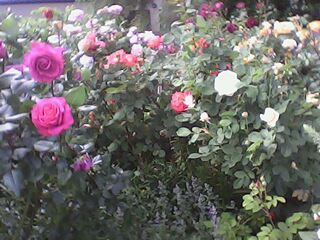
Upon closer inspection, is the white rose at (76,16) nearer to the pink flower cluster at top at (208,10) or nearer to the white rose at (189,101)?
the pink flower cluster at top at (208,10)

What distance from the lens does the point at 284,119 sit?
2.13 metres

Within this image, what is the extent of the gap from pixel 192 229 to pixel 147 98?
58 cm

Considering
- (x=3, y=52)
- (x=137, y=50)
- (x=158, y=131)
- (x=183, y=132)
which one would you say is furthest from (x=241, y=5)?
(x=3, y=52)

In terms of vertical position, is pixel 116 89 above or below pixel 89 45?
below

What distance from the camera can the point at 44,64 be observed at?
164 cm

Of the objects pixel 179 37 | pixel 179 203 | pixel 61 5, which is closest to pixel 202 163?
pixel 179 203

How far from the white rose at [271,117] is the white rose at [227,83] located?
0.51ft

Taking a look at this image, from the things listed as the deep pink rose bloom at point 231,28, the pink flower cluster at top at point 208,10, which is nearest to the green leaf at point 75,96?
the deep pink rose bloom at point 231,28

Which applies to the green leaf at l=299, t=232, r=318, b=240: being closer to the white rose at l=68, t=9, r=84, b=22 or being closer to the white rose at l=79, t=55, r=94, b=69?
the white rose at l=79, t=55, r=94, b=69

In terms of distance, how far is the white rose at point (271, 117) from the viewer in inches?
81.7

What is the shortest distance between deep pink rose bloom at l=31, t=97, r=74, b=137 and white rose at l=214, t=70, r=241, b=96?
31.1 inches

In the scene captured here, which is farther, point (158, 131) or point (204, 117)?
point (158, 131)

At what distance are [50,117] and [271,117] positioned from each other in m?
0.86

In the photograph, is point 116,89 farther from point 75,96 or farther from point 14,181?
point 14,181
